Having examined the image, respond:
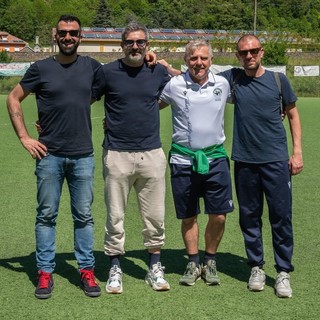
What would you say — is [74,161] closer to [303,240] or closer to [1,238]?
[1,238]

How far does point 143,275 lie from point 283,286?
1.14m

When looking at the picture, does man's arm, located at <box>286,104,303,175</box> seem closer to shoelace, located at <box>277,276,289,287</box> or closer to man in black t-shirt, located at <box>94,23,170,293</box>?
shoelace, located at <box>277,276,289,287</box>

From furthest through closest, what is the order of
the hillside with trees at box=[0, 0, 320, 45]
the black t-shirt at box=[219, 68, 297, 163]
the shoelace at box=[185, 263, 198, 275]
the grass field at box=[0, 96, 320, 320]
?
the hillside with trees at box=[0, 0, 320, 45] < the shoelace at box=[185, 263, 198, 275] < the black t-shirt at box=[219, 68, 297, 163] < the grass field at box=[0, 96, 320, 320]

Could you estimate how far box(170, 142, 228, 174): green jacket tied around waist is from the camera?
5.14m

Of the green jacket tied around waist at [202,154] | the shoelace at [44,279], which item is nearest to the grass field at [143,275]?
the shoelace at [44,279]

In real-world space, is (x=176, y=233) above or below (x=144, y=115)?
below

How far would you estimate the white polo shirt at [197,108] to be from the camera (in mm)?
5113

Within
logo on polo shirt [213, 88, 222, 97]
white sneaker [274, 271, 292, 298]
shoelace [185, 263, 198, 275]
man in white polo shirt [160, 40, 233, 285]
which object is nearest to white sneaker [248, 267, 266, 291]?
white sneaker [274, 271, 292, 298]

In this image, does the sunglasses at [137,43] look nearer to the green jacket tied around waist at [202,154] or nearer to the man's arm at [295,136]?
the green jacket tied around waist at [202,154]

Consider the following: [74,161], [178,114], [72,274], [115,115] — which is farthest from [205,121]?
[72,274]

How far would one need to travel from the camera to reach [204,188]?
5352mm

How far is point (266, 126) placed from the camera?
513cm

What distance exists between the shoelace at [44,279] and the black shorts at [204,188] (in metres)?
1.10

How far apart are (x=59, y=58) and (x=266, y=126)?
159 cm
